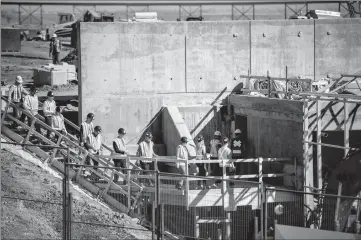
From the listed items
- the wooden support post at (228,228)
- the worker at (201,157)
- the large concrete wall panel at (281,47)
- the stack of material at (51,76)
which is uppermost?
the large concrete wall panel at (281,47)

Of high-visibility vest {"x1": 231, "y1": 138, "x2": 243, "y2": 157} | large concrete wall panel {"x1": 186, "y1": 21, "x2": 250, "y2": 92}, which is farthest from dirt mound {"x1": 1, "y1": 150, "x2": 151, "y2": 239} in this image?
large concrete wall panel {"x1": 186, "y1": 21, "x2": 250, "y2": 92}

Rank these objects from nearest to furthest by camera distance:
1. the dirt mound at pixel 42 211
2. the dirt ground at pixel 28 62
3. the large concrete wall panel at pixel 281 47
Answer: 1. the dirt mound at pixel 42 211
2. the large concrete wall panel at pixel 281 47
3. the dirt ground at pixel 28 62

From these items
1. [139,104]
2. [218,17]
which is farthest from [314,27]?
[218,17]

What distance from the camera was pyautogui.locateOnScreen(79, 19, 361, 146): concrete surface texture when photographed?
95.9ft

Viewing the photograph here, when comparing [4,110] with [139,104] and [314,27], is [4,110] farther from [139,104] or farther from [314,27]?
[314,27]

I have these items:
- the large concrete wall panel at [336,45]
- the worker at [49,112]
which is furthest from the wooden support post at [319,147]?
the worker at [49,112]

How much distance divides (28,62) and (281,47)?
17217 millimetres

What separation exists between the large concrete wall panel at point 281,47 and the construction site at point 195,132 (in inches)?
1.5

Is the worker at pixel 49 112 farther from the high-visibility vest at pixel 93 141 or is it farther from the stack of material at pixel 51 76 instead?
the stack of material at pixel 51 76

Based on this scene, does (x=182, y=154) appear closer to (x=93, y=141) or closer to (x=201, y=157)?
(x=201, y=157)

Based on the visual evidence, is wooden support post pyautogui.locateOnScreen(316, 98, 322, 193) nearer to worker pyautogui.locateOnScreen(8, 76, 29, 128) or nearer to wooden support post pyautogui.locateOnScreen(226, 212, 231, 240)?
wooden support post pyautogui.locateOnScreen(226, 212, 231, 240)

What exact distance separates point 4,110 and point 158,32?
6.76m

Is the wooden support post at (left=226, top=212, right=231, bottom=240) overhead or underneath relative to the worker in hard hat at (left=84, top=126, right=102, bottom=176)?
underneath

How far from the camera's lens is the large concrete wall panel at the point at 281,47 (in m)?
30.7
